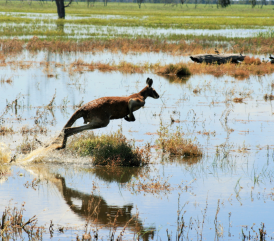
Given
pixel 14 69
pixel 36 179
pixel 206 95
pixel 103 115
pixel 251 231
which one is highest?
pixel 14 69

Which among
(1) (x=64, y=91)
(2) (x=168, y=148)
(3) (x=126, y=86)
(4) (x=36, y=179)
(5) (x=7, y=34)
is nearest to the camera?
(4) (x=36, y=179)

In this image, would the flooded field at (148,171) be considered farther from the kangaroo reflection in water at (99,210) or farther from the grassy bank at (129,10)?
the grassy bank at (129,10)

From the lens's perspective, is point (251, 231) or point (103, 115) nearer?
point (251, 231)

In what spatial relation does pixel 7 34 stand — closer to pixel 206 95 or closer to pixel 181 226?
pixel 206 95

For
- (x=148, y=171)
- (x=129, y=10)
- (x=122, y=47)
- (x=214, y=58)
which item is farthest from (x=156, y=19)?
(x=148, y=171)

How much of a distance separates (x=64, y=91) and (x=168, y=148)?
7.93m

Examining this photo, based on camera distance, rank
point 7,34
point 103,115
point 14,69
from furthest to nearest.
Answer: point 7,34 → point 14,69 → point 103,115

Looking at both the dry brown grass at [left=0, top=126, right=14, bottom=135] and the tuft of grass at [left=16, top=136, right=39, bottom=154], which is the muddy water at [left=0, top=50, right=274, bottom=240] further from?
the tuft of grass at [left=16, top=136, right=39, bottom=154]

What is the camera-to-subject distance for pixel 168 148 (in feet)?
30.9

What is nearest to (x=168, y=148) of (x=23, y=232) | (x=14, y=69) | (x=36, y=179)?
(x=36, y=179)

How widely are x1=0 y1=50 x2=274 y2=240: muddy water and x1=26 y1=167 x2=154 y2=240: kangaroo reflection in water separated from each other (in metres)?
0.01

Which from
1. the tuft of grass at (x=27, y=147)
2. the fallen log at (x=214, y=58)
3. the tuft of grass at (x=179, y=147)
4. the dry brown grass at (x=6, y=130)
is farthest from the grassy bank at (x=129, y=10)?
the tuft of grass at (x=27, y=147)

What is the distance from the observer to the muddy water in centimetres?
571

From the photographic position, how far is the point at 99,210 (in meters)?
5.98
